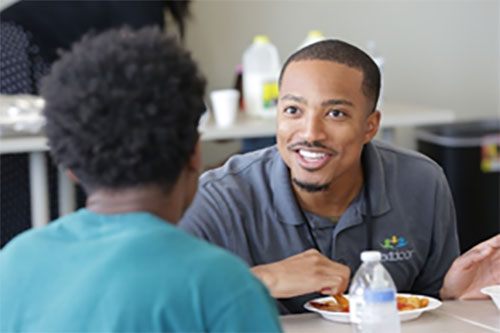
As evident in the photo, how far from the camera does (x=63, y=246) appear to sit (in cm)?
84

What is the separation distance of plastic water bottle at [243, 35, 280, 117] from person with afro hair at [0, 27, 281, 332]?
2.56 metres

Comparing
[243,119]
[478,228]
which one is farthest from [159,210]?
[478,228]

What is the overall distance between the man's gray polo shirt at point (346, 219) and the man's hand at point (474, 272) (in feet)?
0.34

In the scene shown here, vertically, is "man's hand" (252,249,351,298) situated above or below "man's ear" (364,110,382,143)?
below

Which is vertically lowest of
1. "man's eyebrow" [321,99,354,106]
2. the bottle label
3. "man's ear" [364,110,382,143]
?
the bottle label

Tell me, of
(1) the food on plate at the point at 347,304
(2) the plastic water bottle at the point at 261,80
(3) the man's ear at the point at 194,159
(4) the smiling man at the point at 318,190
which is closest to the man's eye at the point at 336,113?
(4) the smiling man at the point at 318,190

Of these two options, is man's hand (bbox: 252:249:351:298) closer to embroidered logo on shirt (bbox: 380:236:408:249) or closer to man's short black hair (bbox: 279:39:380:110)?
embroidered logo on shirt (bbox: 380:236:408:249)

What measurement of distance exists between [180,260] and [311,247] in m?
0.90

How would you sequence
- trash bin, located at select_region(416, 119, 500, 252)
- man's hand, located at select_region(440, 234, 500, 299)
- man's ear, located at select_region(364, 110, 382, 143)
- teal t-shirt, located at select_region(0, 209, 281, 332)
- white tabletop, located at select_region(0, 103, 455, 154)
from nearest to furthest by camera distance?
teal t-shirt, located at select_region(0, 209, 281, 332), man's hand, located at select_region(440, 234, 500, 299), man's ear, located at select_region(364, 110, 382, 143), white tabletop, located at select_region(0, 103, 455, 154), trash bin, located at select_region(416, 119, 500, 252)

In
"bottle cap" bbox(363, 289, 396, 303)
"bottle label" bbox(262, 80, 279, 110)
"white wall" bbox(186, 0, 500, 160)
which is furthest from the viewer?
"white wall" bbox(186, 0, 500, 160)

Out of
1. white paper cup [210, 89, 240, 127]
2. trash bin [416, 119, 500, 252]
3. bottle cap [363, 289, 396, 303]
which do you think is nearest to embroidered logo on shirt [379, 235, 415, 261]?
bottle cap [363, 289, 396, 303]

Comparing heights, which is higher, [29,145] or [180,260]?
[180,260]

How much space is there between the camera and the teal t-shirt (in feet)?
2.60

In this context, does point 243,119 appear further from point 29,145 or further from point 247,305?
point 247,305
